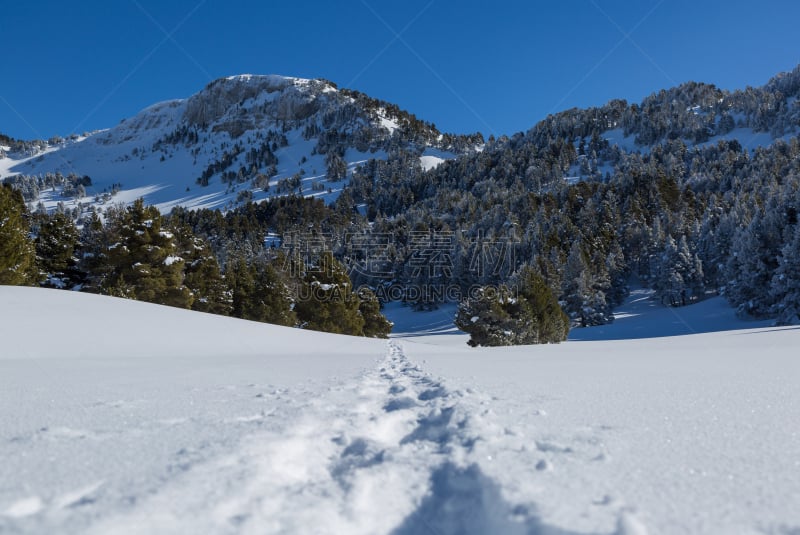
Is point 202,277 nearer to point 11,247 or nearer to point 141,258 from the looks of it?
point 141,258

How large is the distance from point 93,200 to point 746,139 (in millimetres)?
252164

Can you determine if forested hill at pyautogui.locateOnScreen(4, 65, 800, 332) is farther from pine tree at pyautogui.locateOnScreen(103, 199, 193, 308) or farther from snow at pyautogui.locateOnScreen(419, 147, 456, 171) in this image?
snow at pyautogui.locateOnScreen(419, 147, 456, 171)

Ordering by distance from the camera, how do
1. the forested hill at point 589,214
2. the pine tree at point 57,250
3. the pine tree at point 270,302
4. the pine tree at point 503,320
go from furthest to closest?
the forested hill at point 589,214
the pine tree at point 270,302
the pine tree at point 57,250
the pine tree at point 503,320

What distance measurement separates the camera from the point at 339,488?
2.01m

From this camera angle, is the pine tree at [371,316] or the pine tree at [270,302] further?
the pine tree at [371,316]

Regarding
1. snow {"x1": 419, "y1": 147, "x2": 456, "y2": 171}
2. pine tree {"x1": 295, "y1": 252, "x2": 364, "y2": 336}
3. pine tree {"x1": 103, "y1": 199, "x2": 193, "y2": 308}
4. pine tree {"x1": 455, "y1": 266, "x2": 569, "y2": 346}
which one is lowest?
pine tree {"x1": 455, "y1": 266, "x2": 569, "y2": 346}

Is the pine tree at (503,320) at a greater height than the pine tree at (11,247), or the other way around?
the pine tree at (11,247)

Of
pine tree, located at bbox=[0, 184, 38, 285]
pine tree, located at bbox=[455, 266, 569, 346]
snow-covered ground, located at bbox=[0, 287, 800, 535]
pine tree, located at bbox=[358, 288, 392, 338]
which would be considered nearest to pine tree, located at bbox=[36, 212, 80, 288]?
pine tree, located at bbox=[0, 184, 38, 285]

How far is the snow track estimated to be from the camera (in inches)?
64.3

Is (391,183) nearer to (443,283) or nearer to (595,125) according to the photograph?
(595,125)

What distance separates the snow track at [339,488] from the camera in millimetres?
1634

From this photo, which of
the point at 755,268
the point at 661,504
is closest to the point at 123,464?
the point at 661,504

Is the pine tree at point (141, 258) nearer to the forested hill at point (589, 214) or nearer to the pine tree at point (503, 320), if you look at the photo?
the forested hill at point (589, 214)

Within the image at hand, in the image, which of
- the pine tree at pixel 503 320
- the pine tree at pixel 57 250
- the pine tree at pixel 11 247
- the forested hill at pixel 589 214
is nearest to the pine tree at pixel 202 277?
the forested hill at pixel 589 214
